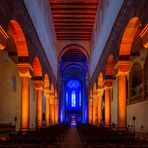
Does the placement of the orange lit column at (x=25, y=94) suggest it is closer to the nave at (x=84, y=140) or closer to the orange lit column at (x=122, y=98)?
the nave at (x=84, y=140)

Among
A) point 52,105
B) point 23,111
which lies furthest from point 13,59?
point 52,105

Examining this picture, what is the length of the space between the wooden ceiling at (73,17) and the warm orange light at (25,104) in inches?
553

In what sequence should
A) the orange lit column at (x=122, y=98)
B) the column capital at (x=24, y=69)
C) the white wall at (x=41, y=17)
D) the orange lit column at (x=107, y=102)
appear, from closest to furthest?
the column capital at (x=24, y=69) < the orange lit column at (x=122, y=98) < the white wall at (x=41, y=17) < the orange lit column at (x=107, y=102)

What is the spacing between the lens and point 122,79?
1877 centimetres

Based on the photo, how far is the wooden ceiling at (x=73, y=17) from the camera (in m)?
31.4

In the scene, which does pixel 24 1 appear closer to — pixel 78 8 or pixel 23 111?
pixel 23 111

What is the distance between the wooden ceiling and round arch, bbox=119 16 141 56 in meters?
14.6

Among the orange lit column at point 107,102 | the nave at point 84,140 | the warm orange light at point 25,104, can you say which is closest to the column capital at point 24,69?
the warm orange light at point 25,104

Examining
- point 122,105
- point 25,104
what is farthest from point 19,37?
point 122,105

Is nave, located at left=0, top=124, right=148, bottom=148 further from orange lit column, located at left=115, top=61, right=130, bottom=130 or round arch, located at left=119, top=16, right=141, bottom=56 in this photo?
round arch, located at left=119, top=16, right=141, bottom=56

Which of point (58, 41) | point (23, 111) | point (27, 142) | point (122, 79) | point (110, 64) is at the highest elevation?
point (58, 41)

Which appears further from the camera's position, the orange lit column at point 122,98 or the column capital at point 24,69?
the orange lit column at point 122,98

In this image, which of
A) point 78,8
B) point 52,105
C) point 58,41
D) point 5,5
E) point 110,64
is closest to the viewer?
point 5,5

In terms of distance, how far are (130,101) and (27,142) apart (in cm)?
1776
